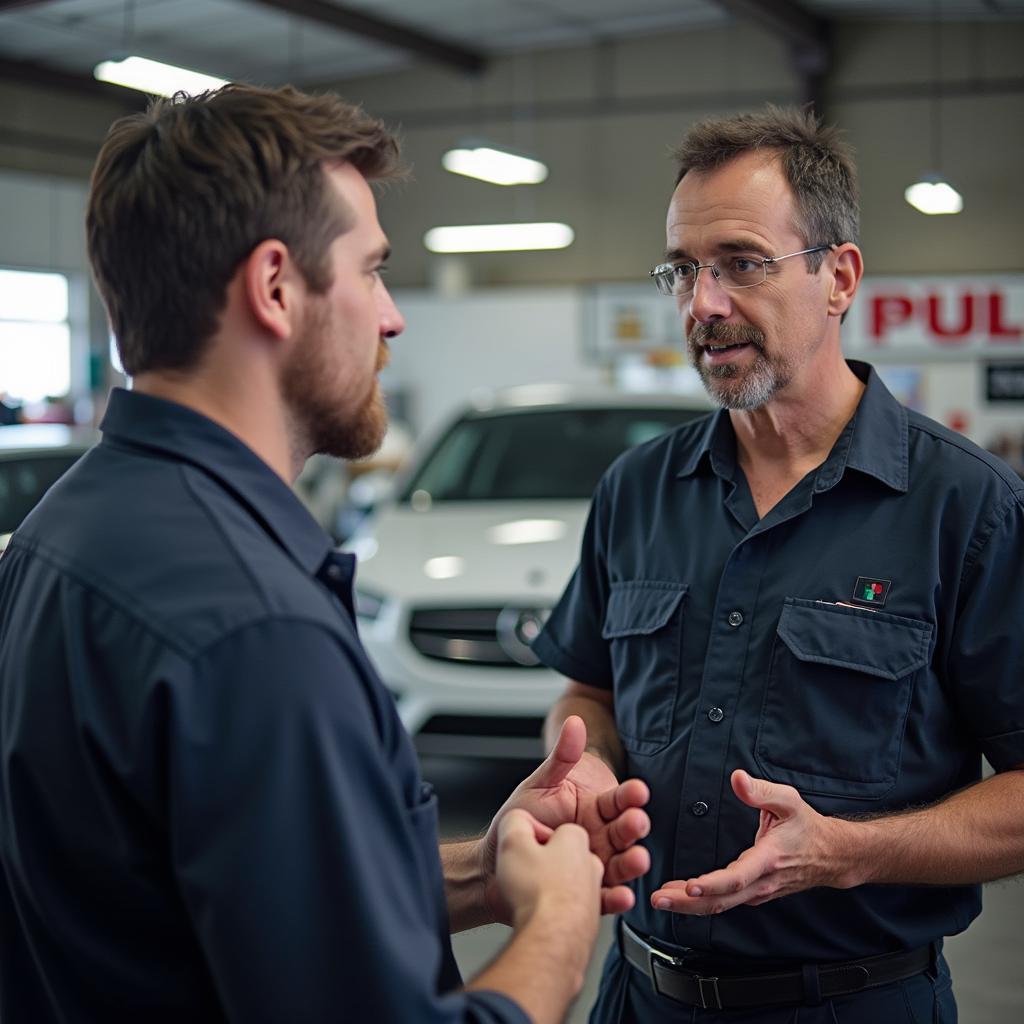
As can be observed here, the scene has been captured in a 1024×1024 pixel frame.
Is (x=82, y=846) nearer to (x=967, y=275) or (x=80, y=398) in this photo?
(x=967, y=275)

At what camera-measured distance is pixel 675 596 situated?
203 centimetres

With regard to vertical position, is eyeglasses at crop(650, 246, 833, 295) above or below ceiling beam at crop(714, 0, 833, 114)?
below

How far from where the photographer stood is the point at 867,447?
1962mm

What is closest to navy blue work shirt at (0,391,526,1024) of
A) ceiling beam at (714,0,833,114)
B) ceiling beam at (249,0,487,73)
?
ceiling beam at (249,0,487,73)

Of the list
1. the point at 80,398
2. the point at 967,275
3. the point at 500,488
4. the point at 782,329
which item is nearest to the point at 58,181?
the point at 80,398

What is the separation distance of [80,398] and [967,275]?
33.6 feet

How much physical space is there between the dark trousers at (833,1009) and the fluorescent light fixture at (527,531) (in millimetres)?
3447

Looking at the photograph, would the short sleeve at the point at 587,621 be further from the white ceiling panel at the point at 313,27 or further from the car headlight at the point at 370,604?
the white ceiling panel at the point at 313,27

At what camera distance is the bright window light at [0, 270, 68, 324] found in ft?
53.7

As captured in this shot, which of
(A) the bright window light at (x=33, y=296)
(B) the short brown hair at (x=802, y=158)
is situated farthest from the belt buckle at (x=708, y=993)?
(A) the bright window light at (x=33, y=296)

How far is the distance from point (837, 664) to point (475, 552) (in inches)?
141

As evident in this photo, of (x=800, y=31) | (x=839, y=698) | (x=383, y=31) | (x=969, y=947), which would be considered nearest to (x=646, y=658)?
(x=839, y=698)

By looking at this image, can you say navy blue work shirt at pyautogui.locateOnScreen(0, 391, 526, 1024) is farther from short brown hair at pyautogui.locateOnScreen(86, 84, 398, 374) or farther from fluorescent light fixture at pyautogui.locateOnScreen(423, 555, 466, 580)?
fluorescent light fixture at pyautogui.locateOnScreen(423, 555, 466, 580)

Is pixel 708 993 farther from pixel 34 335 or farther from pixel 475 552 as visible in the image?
pixel 34 335
